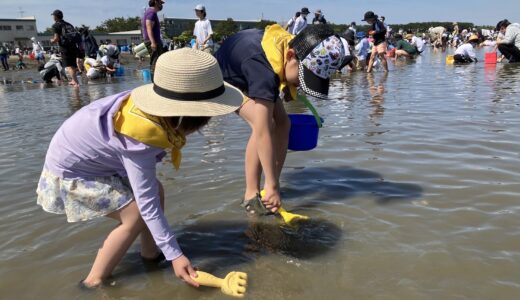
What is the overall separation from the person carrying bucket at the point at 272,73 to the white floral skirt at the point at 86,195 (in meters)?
0.83

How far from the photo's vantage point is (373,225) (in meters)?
2.65

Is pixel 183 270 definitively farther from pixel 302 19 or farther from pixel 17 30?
pixel 17 30

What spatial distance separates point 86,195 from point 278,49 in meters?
1.34

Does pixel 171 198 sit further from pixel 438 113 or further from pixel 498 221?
pixel 438 113

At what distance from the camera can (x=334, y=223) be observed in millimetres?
2746

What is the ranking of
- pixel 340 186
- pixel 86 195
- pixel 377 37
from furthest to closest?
pixel 377 37 → pixel 340 186 → pixel 86 195

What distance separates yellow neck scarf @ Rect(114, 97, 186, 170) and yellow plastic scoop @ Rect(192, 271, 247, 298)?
0.61 m

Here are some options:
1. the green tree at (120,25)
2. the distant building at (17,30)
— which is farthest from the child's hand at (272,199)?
the green tree at (120,25)

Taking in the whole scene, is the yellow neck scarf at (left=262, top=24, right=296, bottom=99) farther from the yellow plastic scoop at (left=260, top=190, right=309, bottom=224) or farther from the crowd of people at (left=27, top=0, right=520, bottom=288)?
the yellow plastic scoop at (left=260, top=190, right=309, bottom=224)

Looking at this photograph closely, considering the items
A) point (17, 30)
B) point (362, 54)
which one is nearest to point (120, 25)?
point (17, 30)

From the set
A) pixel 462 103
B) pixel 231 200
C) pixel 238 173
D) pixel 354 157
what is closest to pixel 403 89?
pixel 462 103

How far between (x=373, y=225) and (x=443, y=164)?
4.51ft

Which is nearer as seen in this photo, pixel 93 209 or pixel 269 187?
pixel 93 209

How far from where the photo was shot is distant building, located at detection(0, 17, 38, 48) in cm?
6519
